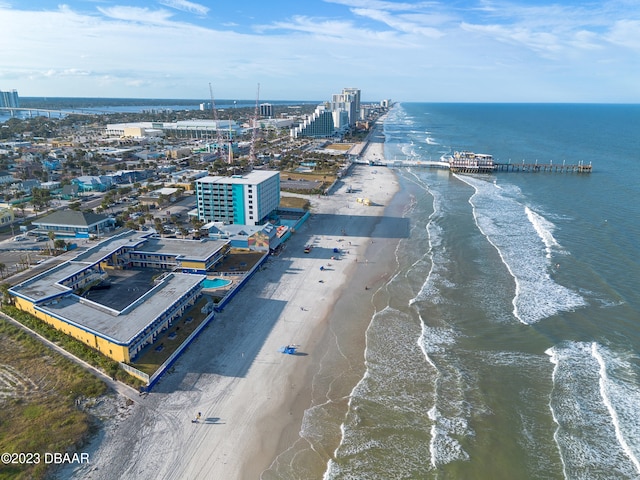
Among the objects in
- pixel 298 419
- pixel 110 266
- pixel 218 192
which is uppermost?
pixel 218 192

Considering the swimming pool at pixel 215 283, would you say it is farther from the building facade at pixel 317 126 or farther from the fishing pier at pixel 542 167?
the building facade at pixel 317 126

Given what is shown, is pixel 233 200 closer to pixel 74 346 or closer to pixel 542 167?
pixel 74 346

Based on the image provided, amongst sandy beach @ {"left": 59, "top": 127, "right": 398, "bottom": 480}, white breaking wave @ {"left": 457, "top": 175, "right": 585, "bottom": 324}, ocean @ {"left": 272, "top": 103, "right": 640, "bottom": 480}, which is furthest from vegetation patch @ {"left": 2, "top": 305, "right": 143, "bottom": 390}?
white breaking wave @ {"left": 457, "top": 175, "right": 585, "bottom": 324}

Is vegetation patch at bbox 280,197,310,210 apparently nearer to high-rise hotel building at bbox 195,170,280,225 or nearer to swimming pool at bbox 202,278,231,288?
high-rise hotel building at bbox 195,170,280,225

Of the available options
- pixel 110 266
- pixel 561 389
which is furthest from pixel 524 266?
pixel 110 266

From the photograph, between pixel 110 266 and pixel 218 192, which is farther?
pixel 218 192

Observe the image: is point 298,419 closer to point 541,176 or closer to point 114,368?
point 114,368
